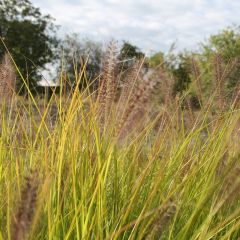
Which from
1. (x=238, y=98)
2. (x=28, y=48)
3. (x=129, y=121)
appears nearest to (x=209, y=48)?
(x=28, y=48)

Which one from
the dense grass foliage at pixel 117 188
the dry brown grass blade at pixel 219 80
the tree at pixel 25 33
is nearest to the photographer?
→ the dense grass foliage at pixel 117 188

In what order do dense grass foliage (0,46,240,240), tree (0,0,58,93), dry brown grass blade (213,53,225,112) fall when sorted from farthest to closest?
1. tree (0,0,58,93)
2. dry brown grass blade (213,53,225,112)
3. dense grass foliage (0,46,240,240)

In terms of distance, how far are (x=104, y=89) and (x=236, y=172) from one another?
80 centimetres

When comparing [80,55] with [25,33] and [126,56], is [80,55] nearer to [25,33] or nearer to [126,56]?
[126,56]

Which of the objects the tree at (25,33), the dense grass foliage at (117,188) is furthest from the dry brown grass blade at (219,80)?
the tree at (25,33)

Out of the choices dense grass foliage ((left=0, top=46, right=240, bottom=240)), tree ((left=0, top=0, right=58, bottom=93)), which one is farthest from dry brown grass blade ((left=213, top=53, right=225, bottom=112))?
tree ((left=0, top=0, right=58, bottom=93))

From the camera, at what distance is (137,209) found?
1.99 meters

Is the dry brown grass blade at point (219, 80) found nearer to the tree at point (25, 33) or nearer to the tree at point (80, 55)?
the tree at point (80, 55)

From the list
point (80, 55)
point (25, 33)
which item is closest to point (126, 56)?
point (80, 55)

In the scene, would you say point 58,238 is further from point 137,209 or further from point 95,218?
point 137,209

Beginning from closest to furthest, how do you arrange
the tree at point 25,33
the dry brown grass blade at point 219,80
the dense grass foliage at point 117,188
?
the dense grass foliage at point 117,188 → the dry brown grass blade at point 219,80 → the tree at point 25,33

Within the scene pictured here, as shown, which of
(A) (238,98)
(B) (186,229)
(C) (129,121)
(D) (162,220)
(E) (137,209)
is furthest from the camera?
(A) (238,98)

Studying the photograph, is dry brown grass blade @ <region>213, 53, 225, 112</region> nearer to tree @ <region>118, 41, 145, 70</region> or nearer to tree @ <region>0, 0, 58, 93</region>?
tree @ <region>118, 41, 145, 70</region>

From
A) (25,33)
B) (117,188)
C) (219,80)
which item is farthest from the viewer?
(25,33)
